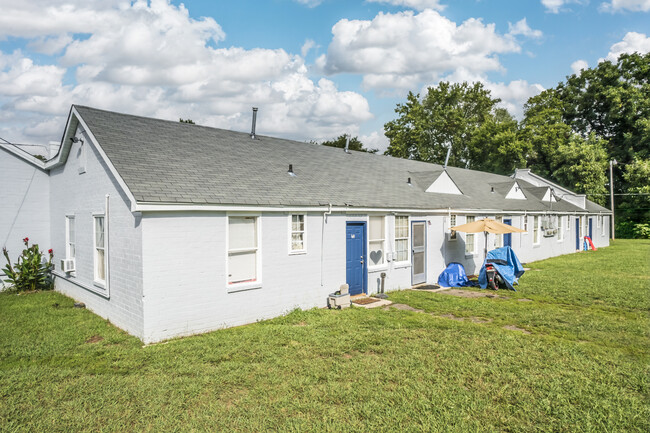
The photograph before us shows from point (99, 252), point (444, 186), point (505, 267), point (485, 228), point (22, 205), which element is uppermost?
point (444, 186)

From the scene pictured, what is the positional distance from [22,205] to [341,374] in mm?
13346

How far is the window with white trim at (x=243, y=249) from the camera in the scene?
8.97 metres

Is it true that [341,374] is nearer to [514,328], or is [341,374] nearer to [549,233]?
[514,328]

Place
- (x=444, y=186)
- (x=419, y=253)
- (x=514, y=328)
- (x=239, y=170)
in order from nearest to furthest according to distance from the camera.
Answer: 1. (x=514, y=328)
2. (x=239, y=170)
3. (x=419, y=253)
4. (x=444, y=186)

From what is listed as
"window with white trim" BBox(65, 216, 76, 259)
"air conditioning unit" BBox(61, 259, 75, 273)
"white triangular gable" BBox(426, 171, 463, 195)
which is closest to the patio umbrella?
"white triangular gable" BBox(426, 171, 463, 195)

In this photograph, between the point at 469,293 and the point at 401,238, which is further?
the point at 401,238

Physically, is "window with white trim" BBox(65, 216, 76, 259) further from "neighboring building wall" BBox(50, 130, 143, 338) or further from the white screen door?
the white screen door

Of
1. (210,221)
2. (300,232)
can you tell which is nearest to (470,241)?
(300,232)

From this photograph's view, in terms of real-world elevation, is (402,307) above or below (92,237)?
below

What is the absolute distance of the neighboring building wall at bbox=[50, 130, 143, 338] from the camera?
314 inches

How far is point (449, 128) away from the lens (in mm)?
41875

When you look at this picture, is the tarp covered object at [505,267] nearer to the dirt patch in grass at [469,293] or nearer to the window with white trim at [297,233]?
the dirt patch in grass at [469,293]

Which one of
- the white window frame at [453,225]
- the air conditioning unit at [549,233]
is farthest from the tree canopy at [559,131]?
the white window frame at [453,225]

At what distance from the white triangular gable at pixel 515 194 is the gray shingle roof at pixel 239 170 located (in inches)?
209
